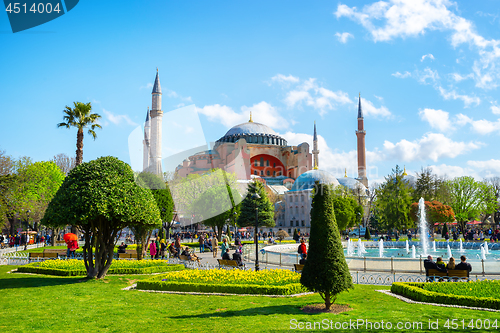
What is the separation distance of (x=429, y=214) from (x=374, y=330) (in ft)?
121

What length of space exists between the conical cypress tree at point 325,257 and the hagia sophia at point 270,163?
44.4 meters

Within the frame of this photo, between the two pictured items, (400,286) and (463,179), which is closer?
(400,286)

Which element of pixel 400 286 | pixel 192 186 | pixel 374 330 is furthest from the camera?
pixel 192 186

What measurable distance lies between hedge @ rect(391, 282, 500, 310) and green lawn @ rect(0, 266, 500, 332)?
1.46 feet

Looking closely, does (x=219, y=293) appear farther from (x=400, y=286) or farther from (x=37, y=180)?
(x=37, y=180)

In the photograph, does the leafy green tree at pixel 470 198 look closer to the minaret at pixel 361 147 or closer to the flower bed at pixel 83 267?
A: the minaret at pixel 361 147

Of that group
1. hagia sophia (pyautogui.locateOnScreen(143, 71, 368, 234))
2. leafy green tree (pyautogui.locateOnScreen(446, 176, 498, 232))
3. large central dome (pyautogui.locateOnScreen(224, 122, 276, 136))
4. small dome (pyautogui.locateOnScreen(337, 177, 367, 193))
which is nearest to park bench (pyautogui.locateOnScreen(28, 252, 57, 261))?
hagia sophia (pyautogui.locateOnScreen(143, 71, 368, 234))

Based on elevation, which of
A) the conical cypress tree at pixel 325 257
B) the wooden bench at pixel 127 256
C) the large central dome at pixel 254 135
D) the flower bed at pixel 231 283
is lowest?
the wooden bench at pixel 127 256

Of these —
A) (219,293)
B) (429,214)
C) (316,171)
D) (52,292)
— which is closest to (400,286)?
(219,293)

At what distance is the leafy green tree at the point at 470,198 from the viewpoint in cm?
4553

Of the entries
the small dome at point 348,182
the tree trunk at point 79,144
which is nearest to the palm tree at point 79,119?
the tree trunk at point 79,144

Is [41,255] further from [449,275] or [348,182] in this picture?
[348,182]

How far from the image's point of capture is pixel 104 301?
8.73 m

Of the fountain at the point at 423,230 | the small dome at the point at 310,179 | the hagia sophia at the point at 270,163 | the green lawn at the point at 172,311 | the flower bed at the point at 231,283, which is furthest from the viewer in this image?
the small dome at the point at 310,179
